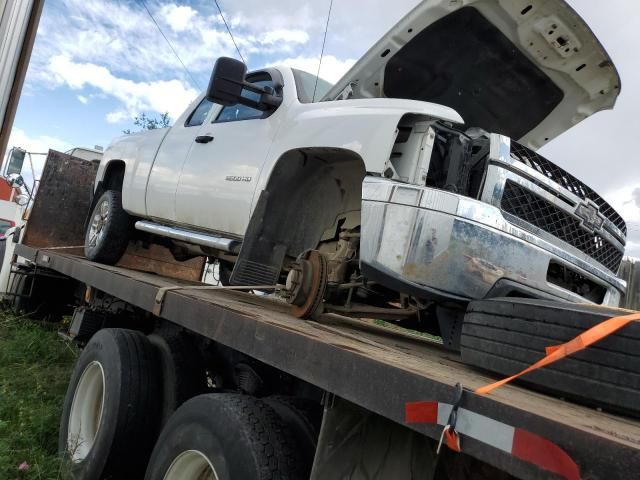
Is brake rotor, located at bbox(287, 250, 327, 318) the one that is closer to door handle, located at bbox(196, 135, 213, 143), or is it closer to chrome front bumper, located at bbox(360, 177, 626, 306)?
chrome front bumper, located at bbox(360, 177, 626, 306)

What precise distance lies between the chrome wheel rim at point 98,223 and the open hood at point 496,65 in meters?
2.88

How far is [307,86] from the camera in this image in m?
3.77

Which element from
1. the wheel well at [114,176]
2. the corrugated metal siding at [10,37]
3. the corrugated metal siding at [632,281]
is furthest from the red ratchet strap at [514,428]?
the corrugated metal siding at [632,281]

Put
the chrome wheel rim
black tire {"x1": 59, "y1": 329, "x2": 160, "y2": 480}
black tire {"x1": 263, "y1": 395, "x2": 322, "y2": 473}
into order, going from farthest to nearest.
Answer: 1. the chrome wheel rim
2. black tire {"x1": 59, "y1": 329, "x2": 160, "y2": 480}
3. black tire {"x1": 263, "y1": 395, "x2": 322, "y2": 473}

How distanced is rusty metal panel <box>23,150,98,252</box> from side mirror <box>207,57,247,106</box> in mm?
3368

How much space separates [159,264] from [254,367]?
330 cm

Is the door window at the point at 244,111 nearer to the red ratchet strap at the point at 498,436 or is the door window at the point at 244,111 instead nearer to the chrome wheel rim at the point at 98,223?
the chrome wheel rim at the point at 98,223

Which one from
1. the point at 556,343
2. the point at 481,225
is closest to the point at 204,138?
the point at 481,225

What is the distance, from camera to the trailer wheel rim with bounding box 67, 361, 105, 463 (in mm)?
2961

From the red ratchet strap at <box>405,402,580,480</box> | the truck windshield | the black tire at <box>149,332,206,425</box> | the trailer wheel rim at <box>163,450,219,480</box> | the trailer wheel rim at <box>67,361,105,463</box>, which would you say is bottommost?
the trailer wheel rim at <box>67,361,105,463</box>

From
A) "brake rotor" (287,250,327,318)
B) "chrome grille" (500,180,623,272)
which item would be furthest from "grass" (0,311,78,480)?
"chrome grille" (500,180,623,272)

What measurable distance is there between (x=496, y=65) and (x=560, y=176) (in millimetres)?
861

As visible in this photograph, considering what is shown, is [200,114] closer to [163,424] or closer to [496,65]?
[496,65]

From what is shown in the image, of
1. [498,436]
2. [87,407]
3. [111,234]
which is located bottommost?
[87,407]
